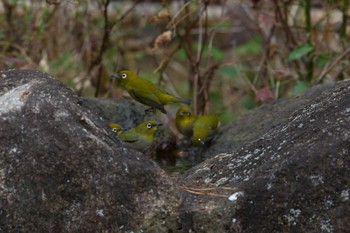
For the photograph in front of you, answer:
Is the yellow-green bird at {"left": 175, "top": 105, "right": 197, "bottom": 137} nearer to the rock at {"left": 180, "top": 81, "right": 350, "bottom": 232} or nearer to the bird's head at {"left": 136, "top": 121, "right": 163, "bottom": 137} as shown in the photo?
the bird's head at {"left": 136, "top": 121, "right": 163, "bottom": 137}

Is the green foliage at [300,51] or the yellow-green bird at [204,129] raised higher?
the green foliage at [300,51]

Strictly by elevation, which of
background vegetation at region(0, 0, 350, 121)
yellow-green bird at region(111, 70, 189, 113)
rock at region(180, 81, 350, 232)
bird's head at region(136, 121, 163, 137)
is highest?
rock at region(180, 81, 350, 232)

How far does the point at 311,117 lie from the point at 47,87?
1255 mm

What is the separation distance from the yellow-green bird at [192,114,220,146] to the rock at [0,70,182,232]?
7.95ft

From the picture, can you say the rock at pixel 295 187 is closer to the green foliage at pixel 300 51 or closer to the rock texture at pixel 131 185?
the rock texture at pixel 131 185

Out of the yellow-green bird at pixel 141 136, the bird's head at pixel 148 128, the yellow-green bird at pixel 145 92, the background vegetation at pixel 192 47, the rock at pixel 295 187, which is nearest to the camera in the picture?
the rock at pixel 295 187

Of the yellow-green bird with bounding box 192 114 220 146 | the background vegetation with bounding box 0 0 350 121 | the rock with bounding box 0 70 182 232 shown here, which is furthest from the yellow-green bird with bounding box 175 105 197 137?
the rock with bounding box 0 70 182 232

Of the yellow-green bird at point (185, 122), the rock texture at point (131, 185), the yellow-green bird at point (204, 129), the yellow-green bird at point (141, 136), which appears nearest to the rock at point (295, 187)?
the rock texture at point (131, 185)

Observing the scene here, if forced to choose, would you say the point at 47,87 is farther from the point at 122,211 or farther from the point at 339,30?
the point at 339,30

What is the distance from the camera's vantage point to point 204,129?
598 centimetres

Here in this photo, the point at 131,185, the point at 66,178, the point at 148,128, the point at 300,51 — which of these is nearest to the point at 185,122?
the point at 148,128

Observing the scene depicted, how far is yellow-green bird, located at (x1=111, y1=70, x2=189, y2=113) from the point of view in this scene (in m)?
6.16

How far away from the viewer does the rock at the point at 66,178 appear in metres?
3.37

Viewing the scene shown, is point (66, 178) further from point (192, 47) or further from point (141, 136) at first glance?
point (192, 47)
